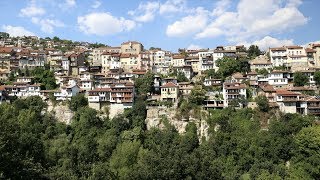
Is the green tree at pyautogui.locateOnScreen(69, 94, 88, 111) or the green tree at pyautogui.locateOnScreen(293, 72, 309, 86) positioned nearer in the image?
the green tree at pyautogui.locateOnScreen(69, 94, 88, 111)

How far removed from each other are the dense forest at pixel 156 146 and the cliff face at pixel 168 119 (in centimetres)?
94

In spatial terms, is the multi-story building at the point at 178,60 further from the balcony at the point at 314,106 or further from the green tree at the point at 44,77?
the balcony at the point at 314,106

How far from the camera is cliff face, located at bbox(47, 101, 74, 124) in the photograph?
5019cm

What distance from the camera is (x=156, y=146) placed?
4266 centimetres

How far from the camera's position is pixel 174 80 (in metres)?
54.5

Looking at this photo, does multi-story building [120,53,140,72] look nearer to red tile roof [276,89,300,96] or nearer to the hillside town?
the hillside town

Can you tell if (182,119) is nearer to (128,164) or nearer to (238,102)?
(238,102)

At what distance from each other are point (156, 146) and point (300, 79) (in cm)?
2284

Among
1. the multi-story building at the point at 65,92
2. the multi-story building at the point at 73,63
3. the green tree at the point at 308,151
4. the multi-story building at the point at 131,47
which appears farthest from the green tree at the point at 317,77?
the multi-story building at the point at 73,63

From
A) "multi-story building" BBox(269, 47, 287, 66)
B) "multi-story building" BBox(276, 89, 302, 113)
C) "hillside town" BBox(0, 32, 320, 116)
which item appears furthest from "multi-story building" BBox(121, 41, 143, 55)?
"multi-story building" BBox(276, 89, 302, 113)

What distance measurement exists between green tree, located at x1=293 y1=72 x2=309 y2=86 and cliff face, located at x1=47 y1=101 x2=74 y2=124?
30926 millimetres

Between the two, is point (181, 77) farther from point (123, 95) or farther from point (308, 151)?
point (308, 151)

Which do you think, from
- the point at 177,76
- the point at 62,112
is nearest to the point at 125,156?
the point at 62,112

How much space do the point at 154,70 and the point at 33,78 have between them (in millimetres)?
19808
